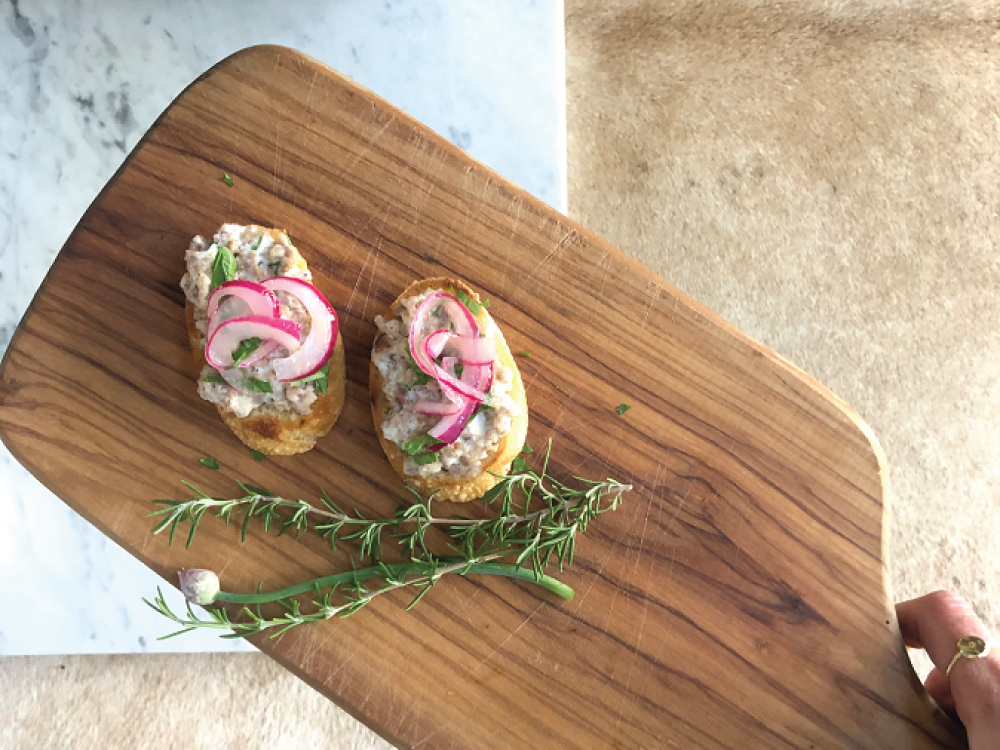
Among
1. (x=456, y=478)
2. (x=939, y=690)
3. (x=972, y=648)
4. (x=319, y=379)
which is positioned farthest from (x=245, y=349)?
(x=939, y=690)

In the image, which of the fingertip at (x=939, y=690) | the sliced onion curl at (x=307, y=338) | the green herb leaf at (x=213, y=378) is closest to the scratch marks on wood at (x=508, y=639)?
the sliced onion curl at (x=307, y=338)

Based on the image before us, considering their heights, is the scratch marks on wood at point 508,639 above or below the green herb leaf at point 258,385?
below

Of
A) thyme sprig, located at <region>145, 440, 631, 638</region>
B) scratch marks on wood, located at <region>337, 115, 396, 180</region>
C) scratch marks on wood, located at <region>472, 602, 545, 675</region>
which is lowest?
scratch marks on wood, located at <region>472, 602, 545, 675</region>

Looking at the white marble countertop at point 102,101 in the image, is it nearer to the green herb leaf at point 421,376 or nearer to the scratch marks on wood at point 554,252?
the scratch marks on wood at point 554,252

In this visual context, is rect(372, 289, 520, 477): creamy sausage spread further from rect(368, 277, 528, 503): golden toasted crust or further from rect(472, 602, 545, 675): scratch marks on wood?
rect(472, 602, 545, 675): scratch marks on wood

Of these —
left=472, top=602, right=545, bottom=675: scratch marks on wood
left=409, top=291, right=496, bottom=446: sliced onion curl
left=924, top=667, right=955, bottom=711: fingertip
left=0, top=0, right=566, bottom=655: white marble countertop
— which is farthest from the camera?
left=0, top=0, right=566, bottom=655: white marble countertop

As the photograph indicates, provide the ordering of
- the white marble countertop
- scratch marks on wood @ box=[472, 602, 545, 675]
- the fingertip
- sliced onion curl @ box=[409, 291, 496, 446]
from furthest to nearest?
the white marble countertop, the fingertip, scratch marks on wood @ box=[472, 602, 545, 675], sliced onion curl @ box=[409, 291, 496, 446]

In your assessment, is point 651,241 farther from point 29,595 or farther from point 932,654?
point 29,595

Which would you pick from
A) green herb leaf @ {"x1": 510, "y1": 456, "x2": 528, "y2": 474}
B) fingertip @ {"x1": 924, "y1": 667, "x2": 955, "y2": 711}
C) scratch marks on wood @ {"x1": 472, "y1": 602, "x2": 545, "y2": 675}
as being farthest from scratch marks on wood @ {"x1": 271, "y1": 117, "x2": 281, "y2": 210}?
fingertip @ {"x1": 924, "y1": 667, "x2": 955, "y2": 711}

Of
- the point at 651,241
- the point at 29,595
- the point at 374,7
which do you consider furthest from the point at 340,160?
the point at 29,595
